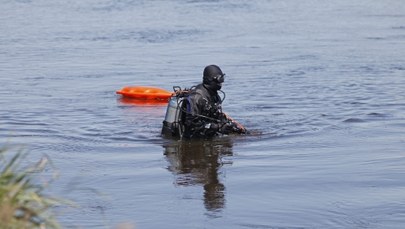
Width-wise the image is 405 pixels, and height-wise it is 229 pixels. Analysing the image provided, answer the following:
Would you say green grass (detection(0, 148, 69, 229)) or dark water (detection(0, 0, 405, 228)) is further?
dark water (detection(0, 0, 405, 228))

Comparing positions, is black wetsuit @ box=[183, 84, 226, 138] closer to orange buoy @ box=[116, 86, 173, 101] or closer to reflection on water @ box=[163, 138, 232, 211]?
reflection on water @ box=[163, 138, 232, 211]

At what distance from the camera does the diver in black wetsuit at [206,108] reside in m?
12.4

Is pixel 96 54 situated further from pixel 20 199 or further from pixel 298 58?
pixel 20 199

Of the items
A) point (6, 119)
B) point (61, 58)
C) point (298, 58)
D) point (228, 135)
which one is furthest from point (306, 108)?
point (61, 58)

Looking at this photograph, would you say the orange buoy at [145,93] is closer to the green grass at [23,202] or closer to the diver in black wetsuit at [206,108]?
the diver in black wetsuit at [206,108]

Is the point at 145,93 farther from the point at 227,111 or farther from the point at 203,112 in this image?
the point at 203,112

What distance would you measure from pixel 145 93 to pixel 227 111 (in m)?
A: 1.75

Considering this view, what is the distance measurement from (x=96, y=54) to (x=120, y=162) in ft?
42.6

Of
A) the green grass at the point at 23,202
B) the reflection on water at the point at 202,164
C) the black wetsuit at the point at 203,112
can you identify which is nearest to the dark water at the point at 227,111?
the reflection on water at the point at 202,164

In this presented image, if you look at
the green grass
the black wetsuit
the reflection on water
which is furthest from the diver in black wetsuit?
the green grass

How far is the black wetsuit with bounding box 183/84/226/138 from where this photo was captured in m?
12.4

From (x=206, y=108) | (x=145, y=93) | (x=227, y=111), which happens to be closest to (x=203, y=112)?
(x=206, y=108)

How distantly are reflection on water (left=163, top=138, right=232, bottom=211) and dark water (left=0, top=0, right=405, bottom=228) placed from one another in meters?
0.03

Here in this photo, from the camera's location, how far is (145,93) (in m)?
17.4
